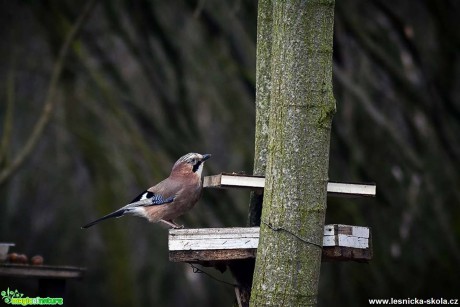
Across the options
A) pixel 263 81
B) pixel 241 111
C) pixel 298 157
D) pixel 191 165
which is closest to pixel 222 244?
pixel 298 157

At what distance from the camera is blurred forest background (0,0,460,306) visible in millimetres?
7961

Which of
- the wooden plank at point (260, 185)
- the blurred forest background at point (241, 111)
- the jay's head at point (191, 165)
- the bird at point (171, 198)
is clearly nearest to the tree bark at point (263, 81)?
the wooden plank at point (260, 185)

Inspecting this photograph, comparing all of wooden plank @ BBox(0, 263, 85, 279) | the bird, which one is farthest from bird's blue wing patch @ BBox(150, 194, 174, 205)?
wooden plank @ BBox(0, 263, 85, 279)

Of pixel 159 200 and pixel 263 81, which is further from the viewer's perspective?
pixel 159 200

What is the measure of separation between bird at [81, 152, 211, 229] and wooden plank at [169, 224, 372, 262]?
1510mm

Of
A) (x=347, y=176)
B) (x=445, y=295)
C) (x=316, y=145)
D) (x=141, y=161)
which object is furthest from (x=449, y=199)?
(x=316, y=145)

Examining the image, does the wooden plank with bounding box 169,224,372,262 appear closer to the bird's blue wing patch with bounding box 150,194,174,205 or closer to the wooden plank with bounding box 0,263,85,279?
the wooden plank with bounding box 0,263,85,279

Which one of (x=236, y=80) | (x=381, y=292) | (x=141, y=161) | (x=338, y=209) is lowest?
(x=381, y=292)

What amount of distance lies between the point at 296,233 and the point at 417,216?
16.6 feet

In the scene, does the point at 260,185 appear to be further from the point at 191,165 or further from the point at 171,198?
the point at 191,165

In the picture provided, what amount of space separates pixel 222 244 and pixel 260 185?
393 mm

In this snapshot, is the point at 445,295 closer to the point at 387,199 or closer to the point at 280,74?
the point at 387,199

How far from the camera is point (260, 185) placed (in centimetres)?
483

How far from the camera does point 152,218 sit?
21.4ft
